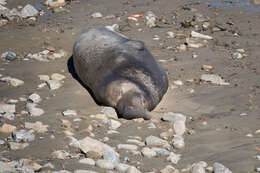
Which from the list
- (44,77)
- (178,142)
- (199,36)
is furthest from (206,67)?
(178,142)

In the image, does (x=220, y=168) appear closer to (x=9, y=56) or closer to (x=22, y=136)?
(x=22, y=136)

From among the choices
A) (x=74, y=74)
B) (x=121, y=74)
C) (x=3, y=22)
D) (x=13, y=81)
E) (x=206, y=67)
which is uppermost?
(x=121, y=74)

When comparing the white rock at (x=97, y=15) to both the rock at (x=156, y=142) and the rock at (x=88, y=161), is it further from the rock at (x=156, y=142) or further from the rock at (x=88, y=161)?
the rock at (x=88, y=161)

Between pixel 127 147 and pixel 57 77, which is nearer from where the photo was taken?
pixel 127 147

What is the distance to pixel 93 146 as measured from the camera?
13.7ft

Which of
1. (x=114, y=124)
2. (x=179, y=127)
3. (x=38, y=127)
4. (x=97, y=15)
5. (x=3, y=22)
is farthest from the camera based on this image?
(x=97, y=15)

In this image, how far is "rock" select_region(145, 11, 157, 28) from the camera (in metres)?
9.78

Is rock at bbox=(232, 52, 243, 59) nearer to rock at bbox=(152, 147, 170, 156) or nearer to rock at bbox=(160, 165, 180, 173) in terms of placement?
rock at bbox=(152, 147, 170, 156)

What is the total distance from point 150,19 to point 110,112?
16.1 ft

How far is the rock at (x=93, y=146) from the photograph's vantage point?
4133mm

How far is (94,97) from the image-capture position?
6336 mm

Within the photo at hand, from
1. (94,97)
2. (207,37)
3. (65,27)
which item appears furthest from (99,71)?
(65,27)

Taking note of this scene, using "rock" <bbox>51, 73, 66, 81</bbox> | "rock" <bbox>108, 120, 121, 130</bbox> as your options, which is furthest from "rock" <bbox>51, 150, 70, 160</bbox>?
"rock" <bbox>51, 73, 66, 81</bbox>

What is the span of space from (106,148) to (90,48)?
121 inches
